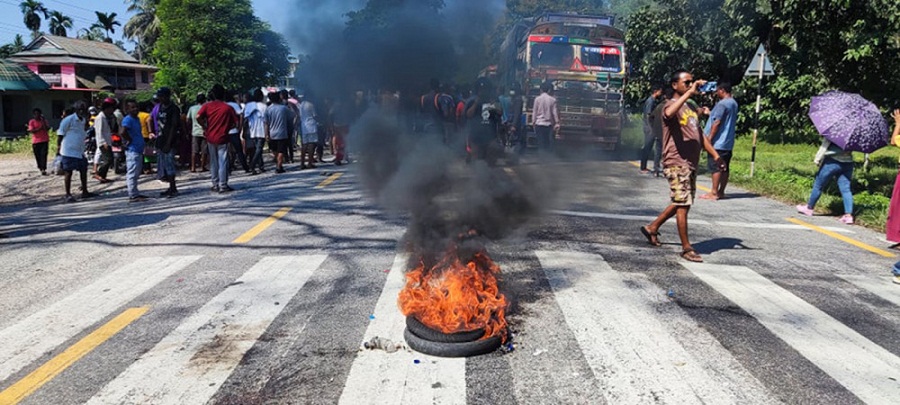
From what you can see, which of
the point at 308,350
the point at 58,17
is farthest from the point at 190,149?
the point at 58,17

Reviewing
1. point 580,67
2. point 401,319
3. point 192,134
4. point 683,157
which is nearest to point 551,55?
point 580,67

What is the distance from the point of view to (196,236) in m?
7.29

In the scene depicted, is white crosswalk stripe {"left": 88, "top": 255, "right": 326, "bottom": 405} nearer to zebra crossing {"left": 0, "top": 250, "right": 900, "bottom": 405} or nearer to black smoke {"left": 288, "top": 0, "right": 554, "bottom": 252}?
zebra crossing {"left": 0, "top": 250, "right": 900, "bottom": 405}

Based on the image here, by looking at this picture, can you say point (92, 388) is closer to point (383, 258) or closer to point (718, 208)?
point (383, 258)

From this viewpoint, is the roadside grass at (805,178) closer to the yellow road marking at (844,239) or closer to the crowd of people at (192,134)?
the yellow road marking at (844,239)

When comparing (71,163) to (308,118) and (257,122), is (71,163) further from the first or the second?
(308,118)

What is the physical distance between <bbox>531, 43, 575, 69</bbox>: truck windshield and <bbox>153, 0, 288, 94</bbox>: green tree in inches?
254

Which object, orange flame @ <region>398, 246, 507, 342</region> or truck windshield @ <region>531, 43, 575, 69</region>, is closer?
orange flame @ <region>398, 246, 507, 342</region>

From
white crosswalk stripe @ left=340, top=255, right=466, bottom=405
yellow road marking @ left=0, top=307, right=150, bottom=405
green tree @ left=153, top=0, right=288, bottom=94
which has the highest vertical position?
green tree @ left=153, top=0, right=288, bottom=94

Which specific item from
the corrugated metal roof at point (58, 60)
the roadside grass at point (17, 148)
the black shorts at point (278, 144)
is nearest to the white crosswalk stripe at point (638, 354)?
the black shorts at point (278, 144)

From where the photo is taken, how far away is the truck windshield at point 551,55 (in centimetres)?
1623

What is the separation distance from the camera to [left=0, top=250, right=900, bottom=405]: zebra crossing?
3.32 meters

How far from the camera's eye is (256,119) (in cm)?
1348

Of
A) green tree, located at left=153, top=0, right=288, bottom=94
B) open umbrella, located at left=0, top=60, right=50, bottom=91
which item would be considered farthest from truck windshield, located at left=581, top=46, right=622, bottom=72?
open umbrella, located at left=0, top=60, right=50, bottom=91
